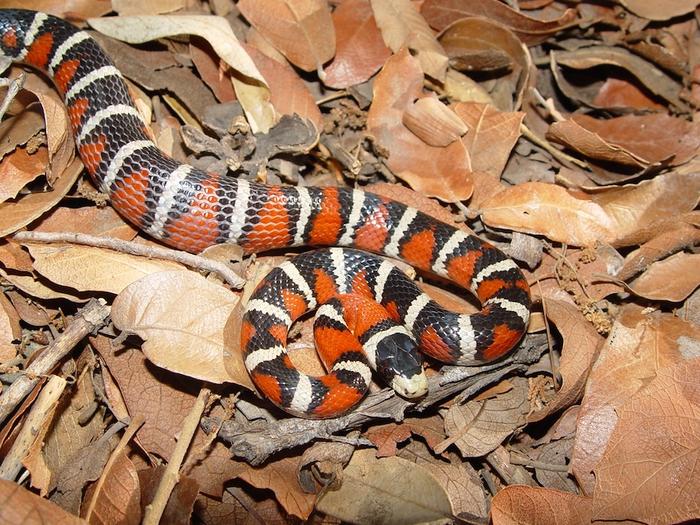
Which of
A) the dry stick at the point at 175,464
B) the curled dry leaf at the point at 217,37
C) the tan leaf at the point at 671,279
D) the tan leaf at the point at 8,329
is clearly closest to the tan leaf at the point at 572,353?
the tan leaf at the point at 671,279

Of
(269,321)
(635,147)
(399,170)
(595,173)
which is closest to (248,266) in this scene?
(269,321)

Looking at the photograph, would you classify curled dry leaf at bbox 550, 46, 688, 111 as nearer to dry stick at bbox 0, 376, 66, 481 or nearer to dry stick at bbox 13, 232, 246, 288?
dry stick at bbox 13, 232, 246, 288

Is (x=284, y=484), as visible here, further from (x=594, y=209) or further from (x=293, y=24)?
(x=293, y=24)

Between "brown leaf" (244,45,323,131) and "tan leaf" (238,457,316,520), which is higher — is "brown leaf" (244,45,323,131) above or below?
above

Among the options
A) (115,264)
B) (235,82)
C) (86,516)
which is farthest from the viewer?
(235,82)

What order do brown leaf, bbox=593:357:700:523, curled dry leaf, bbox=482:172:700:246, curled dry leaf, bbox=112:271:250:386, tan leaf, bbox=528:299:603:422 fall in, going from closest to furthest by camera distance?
brown leaf, bbox=593:357:700:523 → curled dry leaf, bbox=112:271:250:386 → tan leaf, bbox=528:299:603:422 → curled dry leaf, bbox=482:172:700:246

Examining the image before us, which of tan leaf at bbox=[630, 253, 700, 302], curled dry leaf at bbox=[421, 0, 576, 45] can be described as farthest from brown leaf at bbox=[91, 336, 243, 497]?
curled dry leaf at bbox=[421, 0, 576, 45]

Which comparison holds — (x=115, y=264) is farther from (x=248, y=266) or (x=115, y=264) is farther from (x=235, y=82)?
(x=235, y=82)

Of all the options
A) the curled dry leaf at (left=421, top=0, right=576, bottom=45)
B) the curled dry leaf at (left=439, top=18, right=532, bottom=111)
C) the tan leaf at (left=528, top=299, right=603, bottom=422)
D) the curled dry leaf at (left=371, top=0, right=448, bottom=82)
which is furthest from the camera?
the curled dry leaf at (left=421, top=0, right=576, bottom=45)
